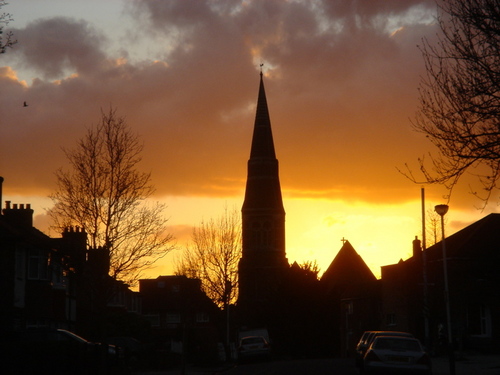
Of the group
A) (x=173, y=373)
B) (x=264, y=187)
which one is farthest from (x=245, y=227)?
(x=173, y=373)

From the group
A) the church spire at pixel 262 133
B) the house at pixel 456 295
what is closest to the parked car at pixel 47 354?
the house at pixel 456 295

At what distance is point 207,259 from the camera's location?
199ft

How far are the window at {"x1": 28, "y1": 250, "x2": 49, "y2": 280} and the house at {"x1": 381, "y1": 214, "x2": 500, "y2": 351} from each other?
18.8 m

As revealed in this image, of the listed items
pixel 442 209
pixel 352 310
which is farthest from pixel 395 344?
pixel 352 310

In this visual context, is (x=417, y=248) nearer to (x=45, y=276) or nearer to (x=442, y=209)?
(x=442, y=209)

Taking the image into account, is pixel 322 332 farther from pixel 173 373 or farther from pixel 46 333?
pixel 46 333

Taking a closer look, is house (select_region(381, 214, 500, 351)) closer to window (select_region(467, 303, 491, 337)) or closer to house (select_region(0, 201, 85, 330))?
window (select_region(467, 303, 491, 337))

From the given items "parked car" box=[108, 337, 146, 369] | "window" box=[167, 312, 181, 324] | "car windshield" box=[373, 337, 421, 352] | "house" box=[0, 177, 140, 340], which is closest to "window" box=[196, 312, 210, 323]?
"window" box=[167, 312, 181, 324]

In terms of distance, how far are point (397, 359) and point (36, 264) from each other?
71.1 feet

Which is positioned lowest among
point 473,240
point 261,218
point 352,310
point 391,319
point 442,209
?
point 391,319

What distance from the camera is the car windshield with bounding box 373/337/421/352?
79.8ft

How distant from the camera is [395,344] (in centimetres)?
2452

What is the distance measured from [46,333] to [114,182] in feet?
20.0

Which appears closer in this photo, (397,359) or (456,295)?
(397,359)
